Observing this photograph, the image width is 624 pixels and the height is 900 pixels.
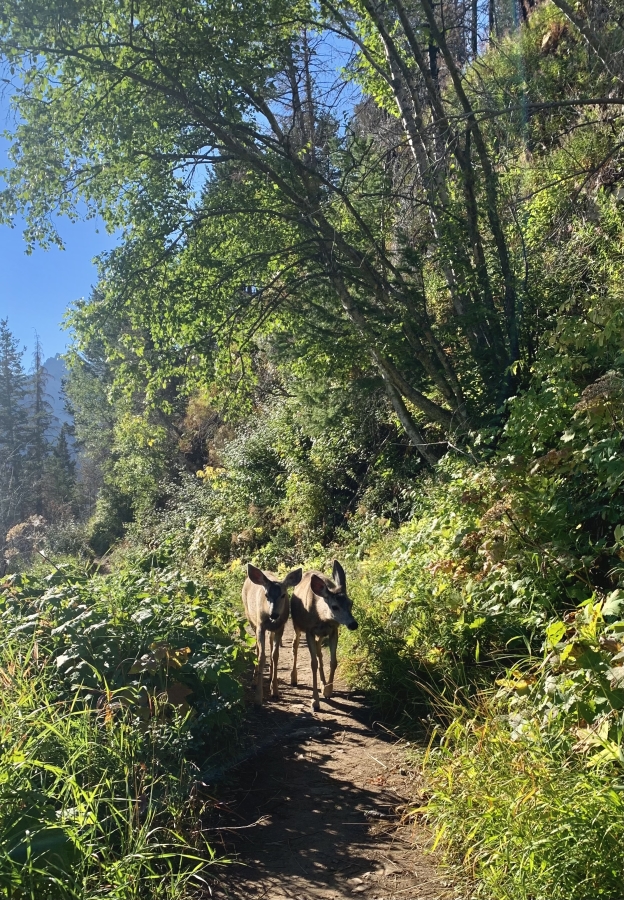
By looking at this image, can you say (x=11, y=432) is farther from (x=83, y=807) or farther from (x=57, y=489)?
(x=83, y=807)

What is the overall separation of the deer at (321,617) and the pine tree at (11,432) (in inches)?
1454

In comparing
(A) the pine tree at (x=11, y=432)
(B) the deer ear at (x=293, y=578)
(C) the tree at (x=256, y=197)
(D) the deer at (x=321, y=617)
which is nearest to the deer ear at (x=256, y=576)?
(B) the deer ear at (x=293, y=578)

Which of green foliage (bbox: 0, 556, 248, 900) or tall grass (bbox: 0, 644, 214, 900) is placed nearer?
tall grass (bbox: 0, 644, 214, 900)

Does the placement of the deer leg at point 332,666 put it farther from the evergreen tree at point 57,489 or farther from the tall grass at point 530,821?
the evergreen tree at point 57,489

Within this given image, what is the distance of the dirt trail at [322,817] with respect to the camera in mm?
4055

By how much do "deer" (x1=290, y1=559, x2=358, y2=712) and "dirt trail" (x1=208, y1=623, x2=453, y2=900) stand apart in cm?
48

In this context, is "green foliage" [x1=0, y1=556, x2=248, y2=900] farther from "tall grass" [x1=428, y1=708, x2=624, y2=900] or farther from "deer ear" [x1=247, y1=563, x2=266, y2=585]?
"tall grass" [x1=428, y1=708, x2=624, y2=900]

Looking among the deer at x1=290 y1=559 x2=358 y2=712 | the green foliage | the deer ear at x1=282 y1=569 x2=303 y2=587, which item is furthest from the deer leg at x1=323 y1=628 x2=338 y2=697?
the green foliage

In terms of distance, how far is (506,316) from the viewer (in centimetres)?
989

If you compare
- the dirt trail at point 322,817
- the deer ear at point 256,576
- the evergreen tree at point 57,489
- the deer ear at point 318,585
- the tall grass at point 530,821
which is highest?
the evergreen tree at point 57,489

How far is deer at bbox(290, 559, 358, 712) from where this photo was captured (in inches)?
278

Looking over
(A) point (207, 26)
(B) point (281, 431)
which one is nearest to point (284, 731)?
(A) point (207, 26)

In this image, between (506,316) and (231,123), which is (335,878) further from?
(231,123)

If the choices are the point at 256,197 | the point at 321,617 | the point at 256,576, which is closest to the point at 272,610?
the point at 256,576
